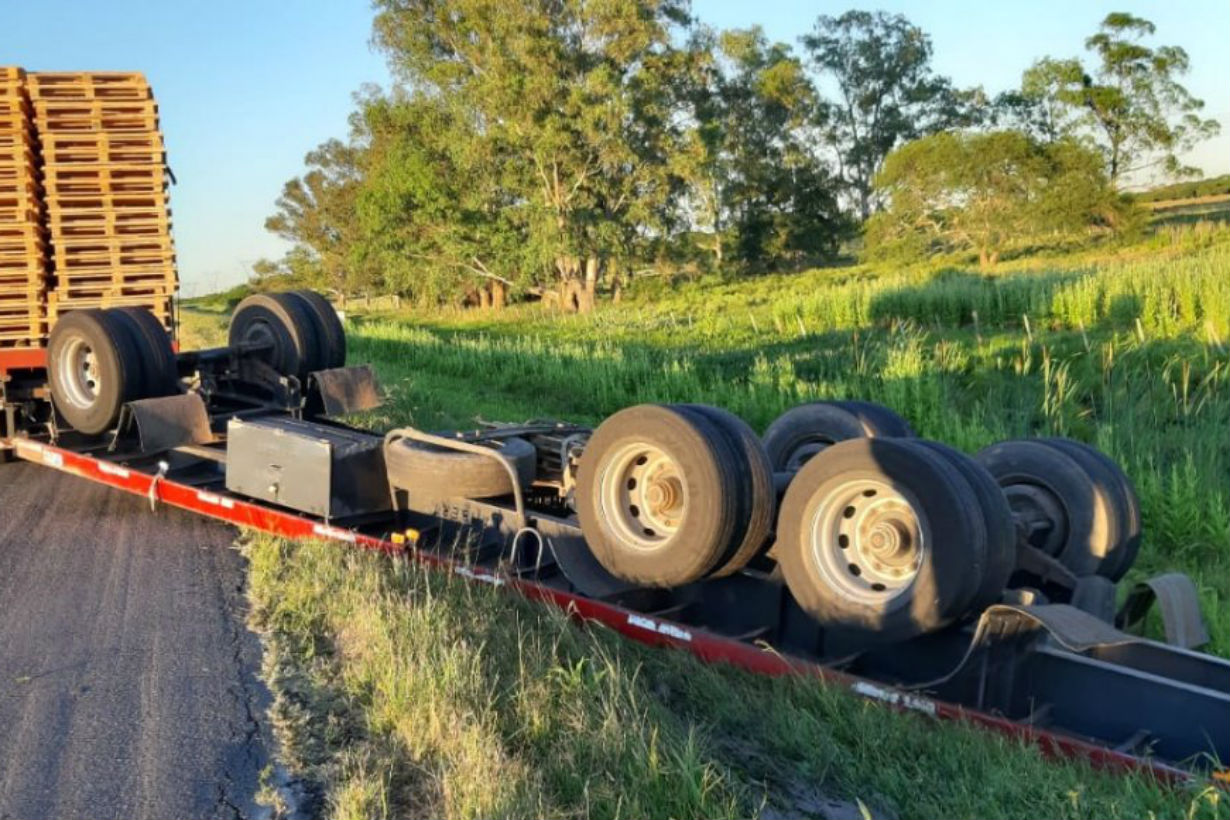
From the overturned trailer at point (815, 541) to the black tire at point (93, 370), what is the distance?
51cm

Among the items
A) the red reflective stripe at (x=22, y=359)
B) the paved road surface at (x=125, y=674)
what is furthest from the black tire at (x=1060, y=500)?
the red reflective stripe at (x=22, y=359)

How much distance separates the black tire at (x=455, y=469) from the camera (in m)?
6.52

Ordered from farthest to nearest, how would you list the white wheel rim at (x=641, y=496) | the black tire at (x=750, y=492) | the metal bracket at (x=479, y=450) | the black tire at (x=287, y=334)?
the black tire at (x=287, y=334), the metal bracket at (x=479, y=450), the white wheel rim at (x=641, y=496), the black tire at (x=750, y=492)

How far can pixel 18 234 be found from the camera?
11.5 meters

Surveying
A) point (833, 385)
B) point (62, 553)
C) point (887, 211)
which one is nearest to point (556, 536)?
point (62, 553)

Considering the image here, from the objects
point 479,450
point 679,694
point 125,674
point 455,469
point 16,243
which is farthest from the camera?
point 16,243

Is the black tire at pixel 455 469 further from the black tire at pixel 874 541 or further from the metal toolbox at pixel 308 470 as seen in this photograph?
the black tire at pixel 874 541

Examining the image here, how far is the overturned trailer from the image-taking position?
4434mm

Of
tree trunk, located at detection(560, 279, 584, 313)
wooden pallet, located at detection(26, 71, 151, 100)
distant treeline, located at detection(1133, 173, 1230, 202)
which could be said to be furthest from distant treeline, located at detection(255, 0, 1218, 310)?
wooden pallet, located at detection(26, 71, 151, 100)

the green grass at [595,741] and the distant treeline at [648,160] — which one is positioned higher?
the distant treeline at [648,160]

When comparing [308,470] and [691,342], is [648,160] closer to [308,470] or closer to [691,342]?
[691,342]

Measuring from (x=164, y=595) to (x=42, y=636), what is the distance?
2.85ft

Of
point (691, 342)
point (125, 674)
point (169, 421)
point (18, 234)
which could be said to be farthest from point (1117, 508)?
point (691, 342)

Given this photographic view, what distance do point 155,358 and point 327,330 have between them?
5.68 feet
